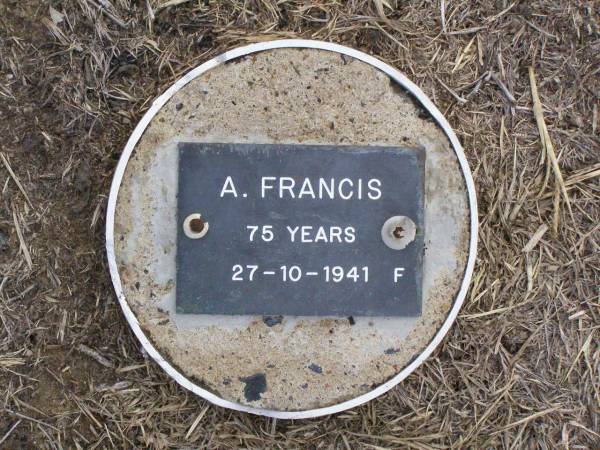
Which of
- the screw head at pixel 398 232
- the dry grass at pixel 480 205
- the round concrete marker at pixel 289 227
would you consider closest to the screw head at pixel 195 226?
the round concrete marker at pixel 289 227

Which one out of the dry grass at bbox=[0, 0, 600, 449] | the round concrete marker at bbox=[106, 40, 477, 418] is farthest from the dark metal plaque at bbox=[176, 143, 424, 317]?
the dry grass at bbox=[0, 0, 600, 449]

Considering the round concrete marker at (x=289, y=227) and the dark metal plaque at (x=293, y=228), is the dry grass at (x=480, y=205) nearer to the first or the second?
the round concrete marker at (x=289, y=227)

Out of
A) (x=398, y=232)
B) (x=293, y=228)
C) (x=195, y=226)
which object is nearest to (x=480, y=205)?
(x=398, y=232)

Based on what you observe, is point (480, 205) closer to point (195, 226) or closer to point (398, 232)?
point (398, 232)

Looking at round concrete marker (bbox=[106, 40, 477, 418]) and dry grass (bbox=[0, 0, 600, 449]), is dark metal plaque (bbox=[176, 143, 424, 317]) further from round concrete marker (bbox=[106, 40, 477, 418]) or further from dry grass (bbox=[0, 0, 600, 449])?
dry grass (bbox=[0, 0, 600, 449])

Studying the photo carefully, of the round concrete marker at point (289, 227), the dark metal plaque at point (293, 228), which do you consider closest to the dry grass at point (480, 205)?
the round concrete marker at point (289, 227)

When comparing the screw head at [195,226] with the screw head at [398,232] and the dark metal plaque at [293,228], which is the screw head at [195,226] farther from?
the screw head at [398,232]

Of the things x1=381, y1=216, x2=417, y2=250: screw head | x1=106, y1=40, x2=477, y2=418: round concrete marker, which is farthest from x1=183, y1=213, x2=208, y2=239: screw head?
x1=381, y1=216, x2=417, y2=250: screw head
